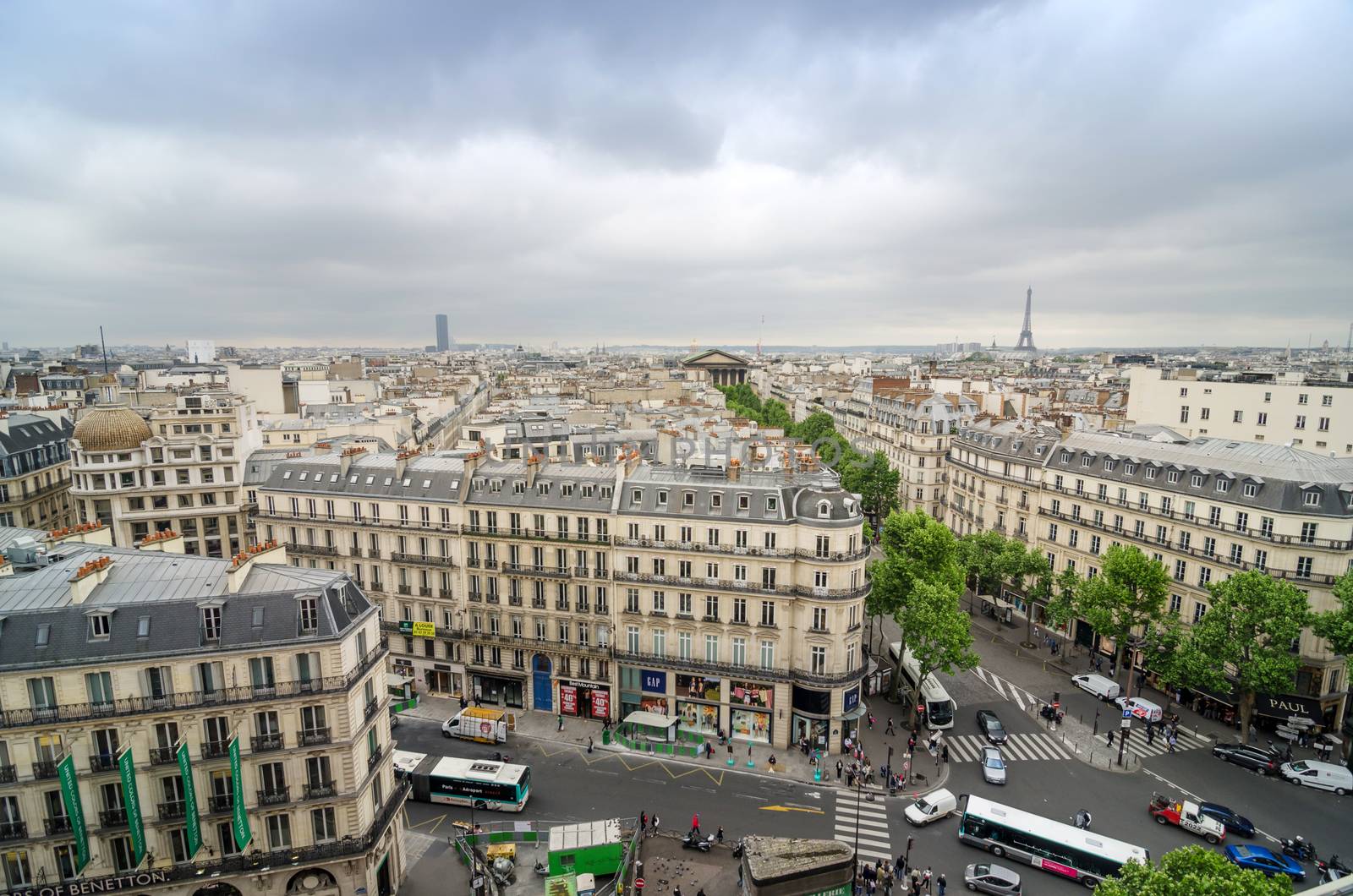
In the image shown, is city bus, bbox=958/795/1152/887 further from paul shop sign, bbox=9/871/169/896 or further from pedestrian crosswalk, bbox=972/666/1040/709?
paul shop sign, bbox=9/871/169/896

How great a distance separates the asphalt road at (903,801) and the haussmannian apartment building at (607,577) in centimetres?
535

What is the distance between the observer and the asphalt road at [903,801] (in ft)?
139

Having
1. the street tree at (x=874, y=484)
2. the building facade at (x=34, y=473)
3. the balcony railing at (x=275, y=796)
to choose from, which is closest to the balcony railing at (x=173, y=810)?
the balcony railing at (x=275, y=796)

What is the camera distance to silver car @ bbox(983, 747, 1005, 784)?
4753cm

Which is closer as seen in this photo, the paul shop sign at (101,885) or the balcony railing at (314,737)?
the paul shop sign at (101,885)

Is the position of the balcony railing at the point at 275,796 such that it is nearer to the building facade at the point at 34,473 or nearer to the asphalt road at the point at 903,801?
the asphalt road at the point at 903,801

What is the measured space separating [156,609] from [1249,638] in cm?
6435

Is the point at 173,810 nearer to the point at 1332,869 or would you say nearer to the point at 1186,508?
the point at 1332,869

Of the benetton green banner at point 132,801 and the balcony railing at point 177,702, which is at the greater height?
the balcony railing at point 177,702

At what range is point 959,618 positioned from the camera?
52219mm

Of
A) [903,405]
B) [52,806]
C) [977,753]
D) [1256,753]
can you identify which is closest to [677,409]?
[903,405]

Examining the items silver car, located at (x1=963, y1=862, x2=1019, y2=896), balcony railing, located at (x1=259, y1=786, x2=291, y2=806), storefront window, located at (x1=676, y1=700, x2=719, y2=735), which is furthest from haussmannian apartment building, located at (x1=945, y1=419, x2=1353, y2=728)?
balcony railing, located at (x1=259, y1=786, x2=291, y2=806)

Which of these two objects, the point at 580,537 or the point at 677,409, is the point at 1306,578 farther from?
the point at 677,409

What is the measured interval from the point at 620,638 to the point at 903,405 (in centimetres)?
7347
